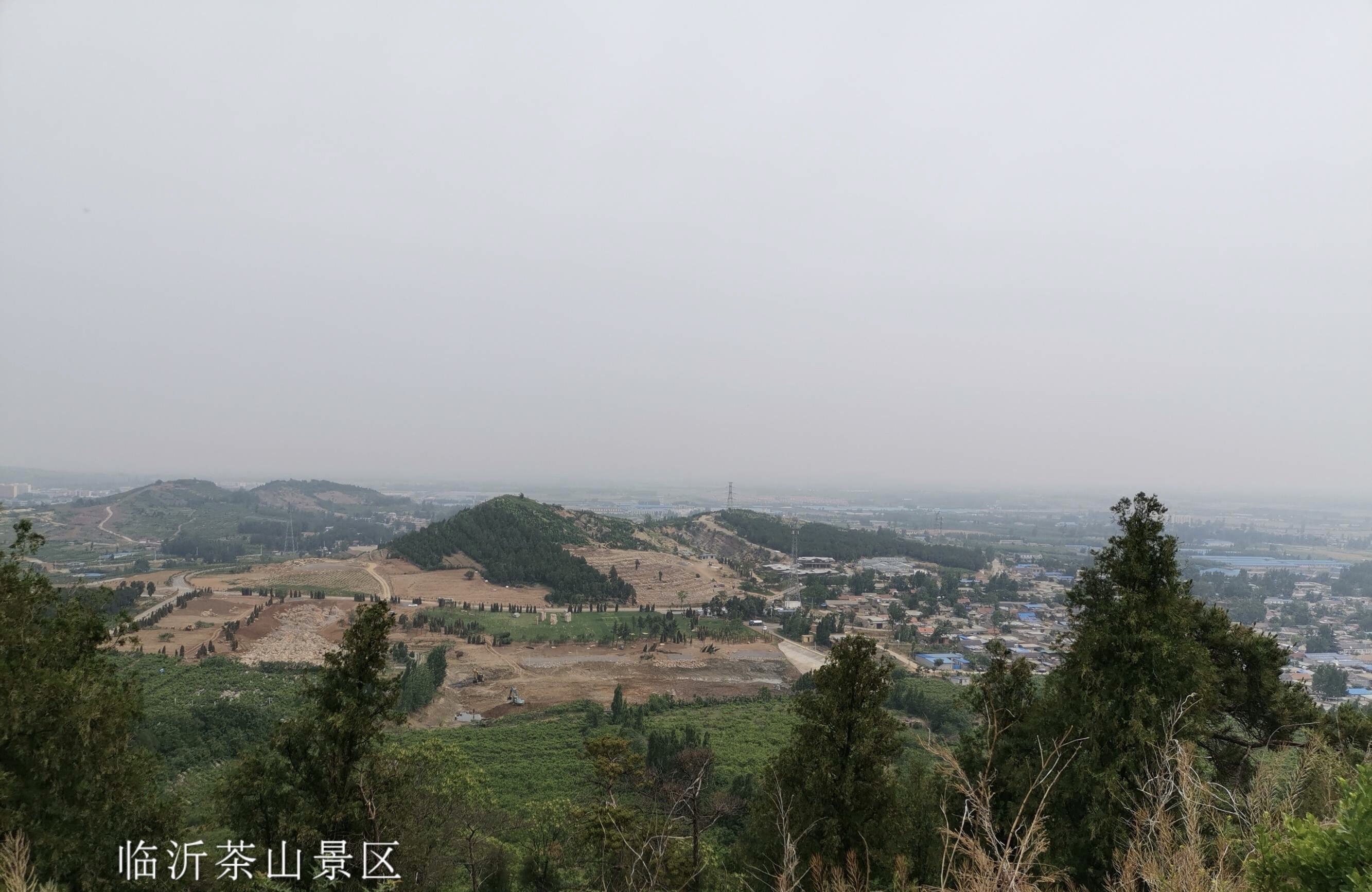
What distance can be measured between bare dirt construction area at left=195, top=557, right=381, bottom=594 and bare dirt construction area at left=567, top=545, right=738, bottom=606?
25602 mm

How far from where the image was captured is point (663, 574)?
7662cm

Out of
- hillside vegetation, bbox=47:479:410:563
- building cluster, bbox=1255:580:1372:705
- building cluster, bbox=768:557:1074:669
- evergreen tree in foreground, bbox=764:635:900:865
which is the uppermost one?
evergreen tree in foreground, bbox=764:635:900:865

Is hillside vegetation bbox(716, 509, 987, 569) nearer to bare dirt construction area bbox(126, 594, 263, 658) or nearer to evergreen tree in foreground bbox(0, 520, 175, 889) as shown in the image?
bare dirt construction area bbox(126, 594, 263, 658)

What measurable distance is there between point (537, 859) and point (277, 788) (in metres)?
9.85

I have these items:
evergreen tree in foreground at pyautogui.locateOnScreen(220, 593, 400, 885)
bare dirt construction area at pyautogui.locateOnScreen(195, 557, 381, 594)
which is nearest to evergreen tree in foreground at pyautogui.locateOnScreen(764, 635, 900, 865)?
evergreen tree in foreground at pyautogui.locateOnScreen(220, 593, 400, 885)

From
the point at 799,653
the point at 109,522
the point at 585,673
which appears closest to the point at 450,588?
the point at 585,673

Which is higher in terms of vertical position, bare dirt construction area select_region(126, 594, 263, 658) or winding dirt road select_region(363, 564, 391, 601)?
bare dirt construction area select_region(126, 594, 263, 658)

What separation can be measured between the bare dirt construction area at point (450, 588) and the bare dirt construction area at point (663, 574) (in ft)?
32.6

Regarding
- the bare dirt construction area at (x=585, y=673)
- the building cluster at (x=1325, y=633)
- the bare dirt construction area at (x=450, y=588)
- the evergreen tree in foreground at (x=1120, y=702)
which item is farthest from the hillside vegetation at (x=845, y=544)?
the evergreen tree in foreground at (x=1120, y=702)

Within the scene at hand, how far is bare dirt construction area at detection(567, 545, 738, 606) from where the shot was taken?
7019 centimetres

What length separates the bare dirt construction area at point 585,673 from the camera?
37219 mm

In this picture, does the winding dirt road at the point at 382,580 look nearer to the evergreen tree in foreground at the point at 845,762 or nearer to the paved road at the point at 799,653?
the paved road at the point at 799,653

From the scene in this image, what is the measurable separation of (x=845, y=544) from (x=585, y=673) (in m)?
64.8

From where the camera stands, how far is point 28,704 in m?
6.88
